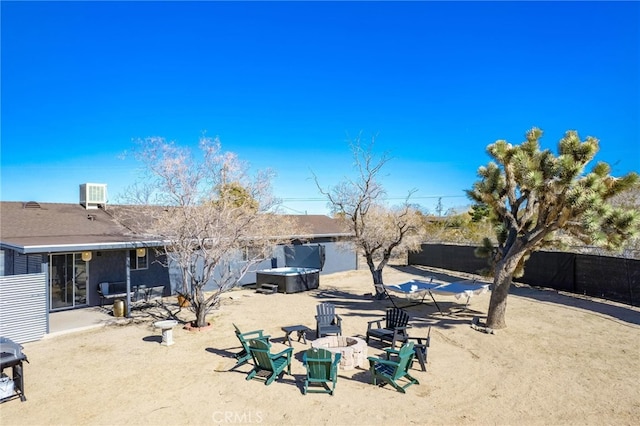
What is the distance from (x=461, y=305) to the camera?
13.9 metres

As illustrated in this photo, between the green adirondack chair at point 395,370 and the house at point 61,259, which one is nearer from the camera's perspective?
the green adirondack chair at point 395,370

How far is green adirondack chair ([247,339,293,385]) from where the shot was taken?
705 centimetres

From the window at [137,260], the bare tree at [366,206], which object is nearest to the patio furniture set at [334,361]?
the bare tree at [366,206]

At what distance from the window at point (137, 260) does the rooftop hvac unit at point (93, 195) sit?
3.23 metres

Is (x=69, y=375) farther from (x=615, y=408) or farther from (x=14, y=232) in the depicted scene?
(x=615, y=408)

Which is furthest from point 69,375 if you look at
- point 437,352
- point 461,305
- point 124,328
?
point 461,305

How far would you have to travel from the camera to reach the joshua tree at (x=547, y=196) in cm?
A: 899

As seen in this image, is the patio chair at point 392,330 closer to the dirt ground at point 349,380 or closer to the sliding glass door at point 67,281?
the dirt ground at point 349,380

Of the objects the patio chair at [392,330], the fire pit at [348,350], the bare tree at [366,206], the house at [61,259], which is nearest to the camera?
the fire pit at [348,350]

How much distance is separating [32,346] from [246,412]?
21.9ft

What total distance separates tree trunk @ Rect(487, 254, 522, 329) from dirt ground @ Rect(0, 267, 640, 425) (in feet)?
1.64

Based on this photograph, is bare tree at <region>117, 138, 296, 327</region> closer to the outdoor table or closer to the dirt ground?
the dirt ground

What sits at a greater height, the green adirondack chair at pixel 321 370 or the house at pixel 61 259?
the house at pixel 61 259

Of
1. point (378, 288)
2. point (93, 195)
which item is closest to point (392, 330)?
point (378, 288)
